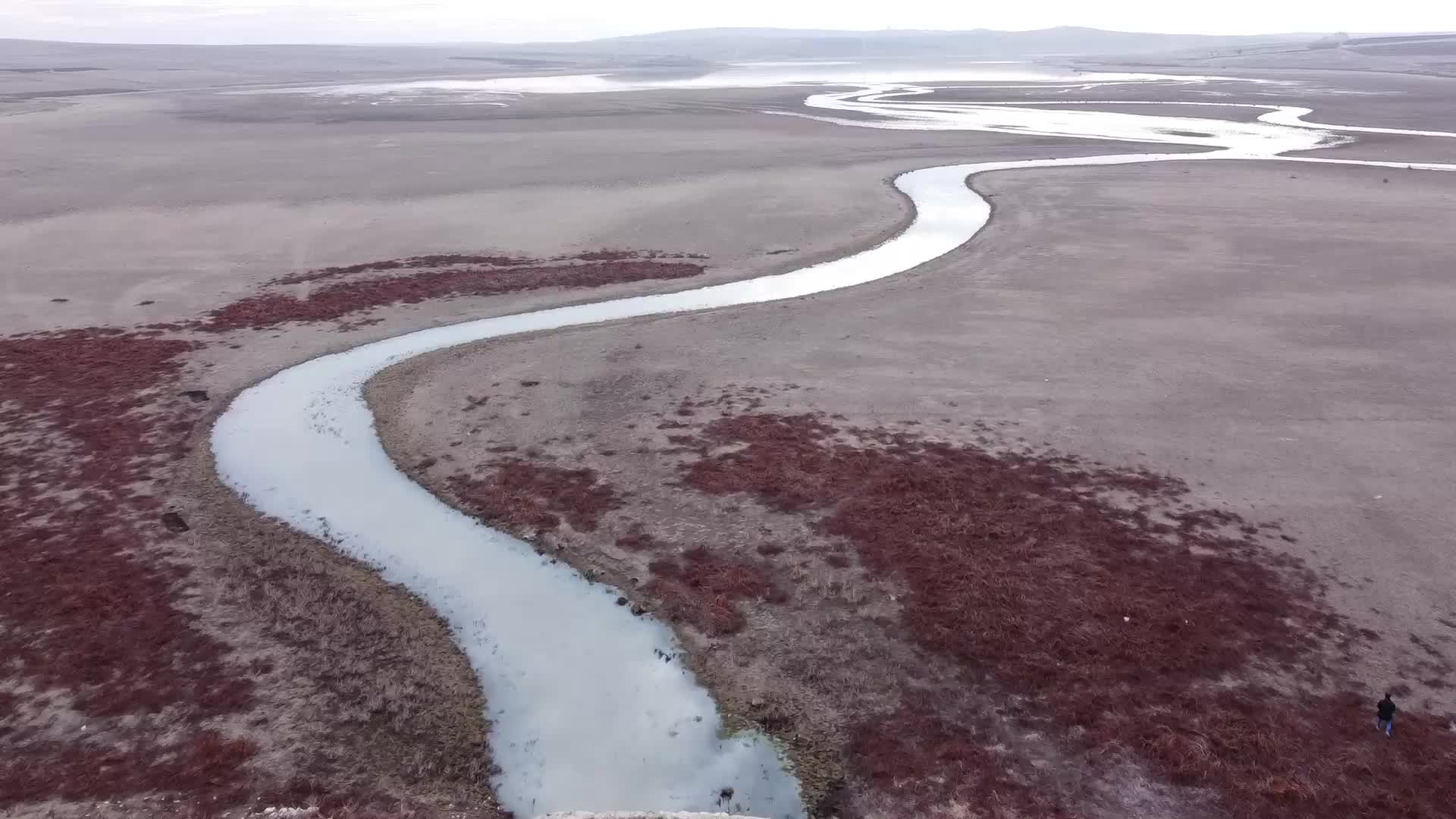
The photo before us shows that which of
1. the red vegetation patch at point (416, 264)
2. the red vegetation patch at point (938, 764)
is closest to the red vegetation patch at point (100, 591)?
the red vegetation patch at point (938, 764)

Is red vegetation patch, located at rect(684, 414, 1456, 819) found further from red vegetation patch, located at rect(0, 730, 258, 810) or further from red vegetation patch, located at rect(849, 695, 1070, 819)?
red vegetation patch, located at rect(0, 730, 258, 810)

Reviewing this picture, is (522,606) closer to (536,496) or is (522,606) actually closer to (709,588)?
(709,588)

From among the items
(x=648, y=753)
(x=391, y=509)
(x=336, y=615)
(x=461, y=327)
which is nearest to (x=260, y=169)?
(x=461, y=327)

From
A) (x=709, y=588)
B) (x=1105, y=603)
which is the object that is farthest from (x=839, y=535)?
(x=1105, y=603)

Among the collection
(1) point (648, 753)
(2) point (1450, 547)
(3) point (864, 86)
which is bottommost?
(1) point (648, 753)

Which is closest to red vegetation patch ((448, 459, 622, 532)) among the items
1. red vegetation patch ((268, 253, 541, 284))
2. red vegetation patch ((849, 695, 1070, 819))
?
red vegetation patch ((849, 695, 1070, 819))

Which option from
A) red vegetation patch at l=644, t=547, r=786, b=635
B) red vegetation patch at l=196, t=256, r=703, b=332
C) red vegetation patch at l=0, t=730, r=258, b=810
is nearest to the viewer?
red vegetation patch at l=0, t=730, r=258, b=810

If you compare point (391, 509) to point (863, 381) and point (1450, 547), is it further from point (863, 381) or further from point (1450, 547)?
point (1450, 547)
